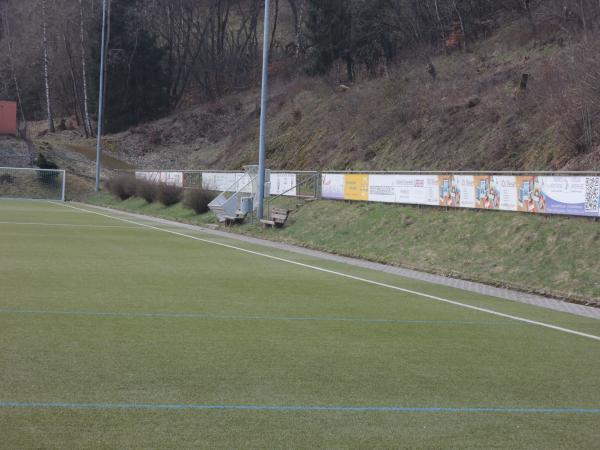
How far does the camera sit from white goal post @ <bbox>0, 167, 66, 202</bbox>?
6188 centimetres

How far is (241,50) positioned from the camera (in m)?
88.4

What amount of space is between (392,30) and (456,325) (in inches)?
1860

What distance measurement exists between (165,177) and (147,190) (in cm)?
234

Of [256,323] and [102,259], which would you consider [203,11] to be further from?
[256,323]

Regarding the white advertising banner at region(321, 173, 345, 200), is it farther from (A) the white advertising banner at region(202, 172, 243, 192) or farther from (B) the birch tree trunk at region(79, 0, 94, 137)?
(B) the birch tree trunk at region(79, 0, 94, 137)

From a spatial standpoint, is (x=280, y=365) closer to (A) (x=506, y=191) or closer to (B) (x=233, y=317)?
(B) (x=233, y=317)

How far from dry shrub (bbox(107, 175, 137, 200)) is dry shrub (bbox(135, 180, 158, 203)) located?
1.90 m

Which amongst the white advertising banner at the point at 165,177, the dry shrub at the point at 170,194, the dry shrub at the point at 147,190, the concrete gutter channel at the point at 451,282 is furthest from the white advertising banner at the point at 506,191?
the dry shrub at the point at 147,190

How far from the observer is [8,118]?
71875 millimetres

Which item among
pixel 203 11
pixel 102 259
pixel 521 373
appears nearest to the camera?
pixel 521 373

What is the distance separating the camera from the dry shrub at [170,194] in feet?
150

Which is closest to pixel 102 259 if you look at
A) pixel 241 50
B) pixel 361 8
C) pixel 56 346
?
pixel 56 346

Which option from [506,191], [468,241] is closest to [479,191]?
[506,191]

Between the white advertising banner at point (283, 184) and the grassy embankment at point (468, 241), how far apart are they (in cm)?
345
